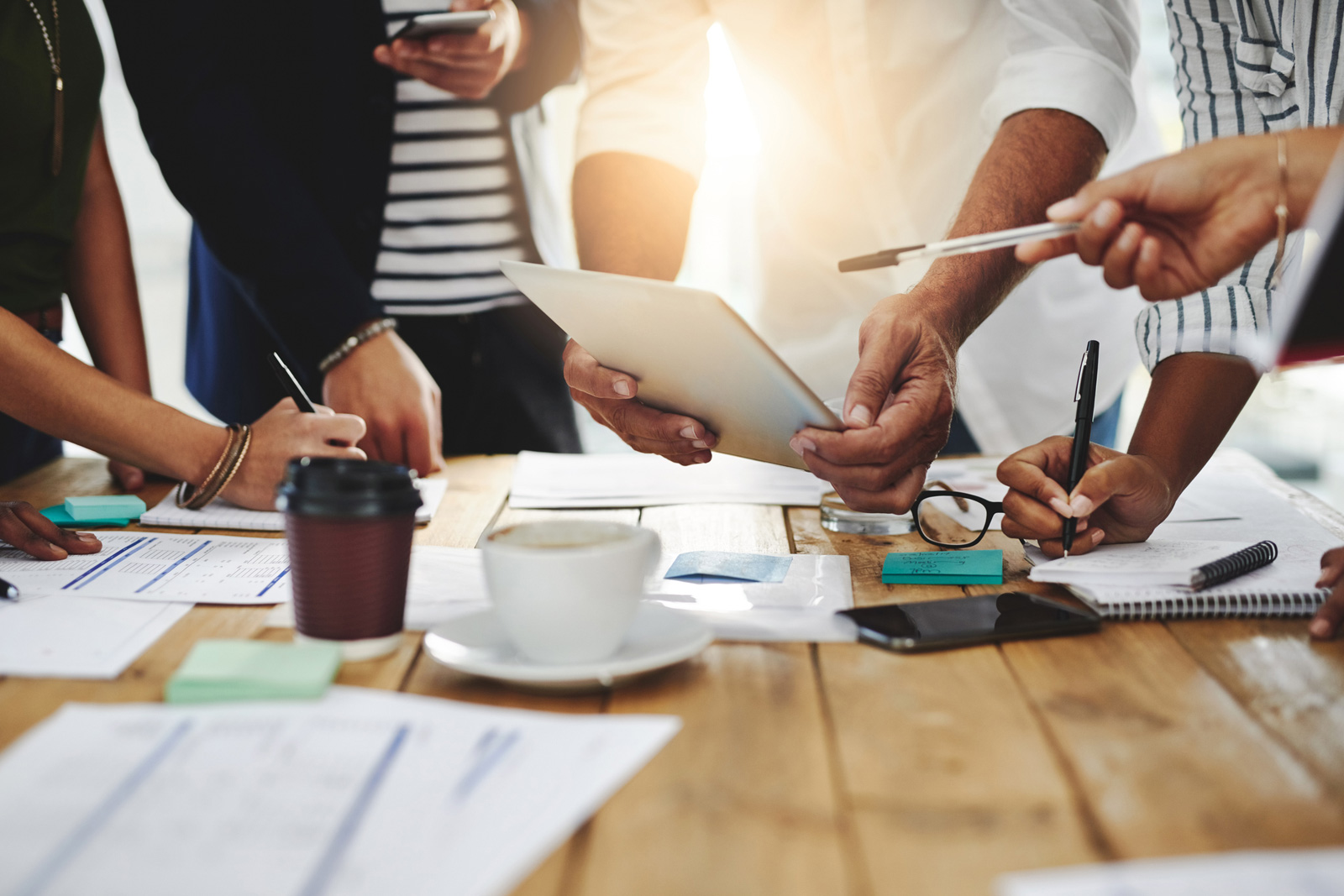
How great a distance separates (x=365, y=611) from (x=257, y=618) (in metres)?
0.18

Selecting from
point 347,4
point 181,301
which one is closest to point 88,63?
point 347,4

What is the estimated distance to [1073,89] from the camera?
131 centimetres

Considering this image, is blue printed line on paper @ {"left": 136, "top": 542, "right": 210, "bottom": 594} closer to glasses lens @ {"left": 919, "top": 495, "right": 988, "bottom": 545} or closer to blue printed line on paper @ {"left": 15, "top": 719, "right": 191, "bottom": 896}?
blue printed line on paper @ {"left": 15, "top": 719, "right": 191, "bottom": 896}

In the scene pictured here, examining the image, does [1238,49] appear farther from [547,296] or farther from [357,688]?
[357,688]

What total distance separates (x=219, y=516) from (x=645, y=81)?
1036mm

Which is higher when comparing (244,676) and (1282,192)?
(1282,192)

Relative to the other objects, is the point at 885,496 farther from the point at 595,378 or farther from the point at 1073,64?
the point at 1073,64

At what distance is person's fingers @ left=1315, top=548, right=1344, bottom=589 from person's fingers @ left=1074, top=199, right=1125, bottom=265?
1.07 feet

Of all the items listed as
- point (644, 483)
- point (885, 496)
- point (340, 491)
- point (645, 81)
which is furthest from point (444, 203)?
point (340, 491)

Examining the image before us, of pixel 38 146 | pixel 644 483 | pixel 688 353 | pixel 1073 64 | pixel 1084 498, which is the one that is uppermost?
pixel 1073 64

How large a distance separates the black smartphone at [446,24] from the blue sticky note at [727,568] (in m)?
0.88

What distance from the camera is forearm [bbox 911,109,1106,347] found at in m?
1.21

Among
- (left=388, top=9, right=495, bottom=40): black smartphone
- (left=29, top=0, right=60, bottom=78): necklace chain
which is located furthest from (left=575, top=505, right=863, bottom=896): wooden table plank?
(left=29, top=0, right=60, bottom=78): necklace chain

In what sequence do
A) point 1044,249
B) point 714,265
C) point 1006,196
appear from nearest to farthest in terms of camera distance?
point 1044,249
point 1006,196
point 714,265
